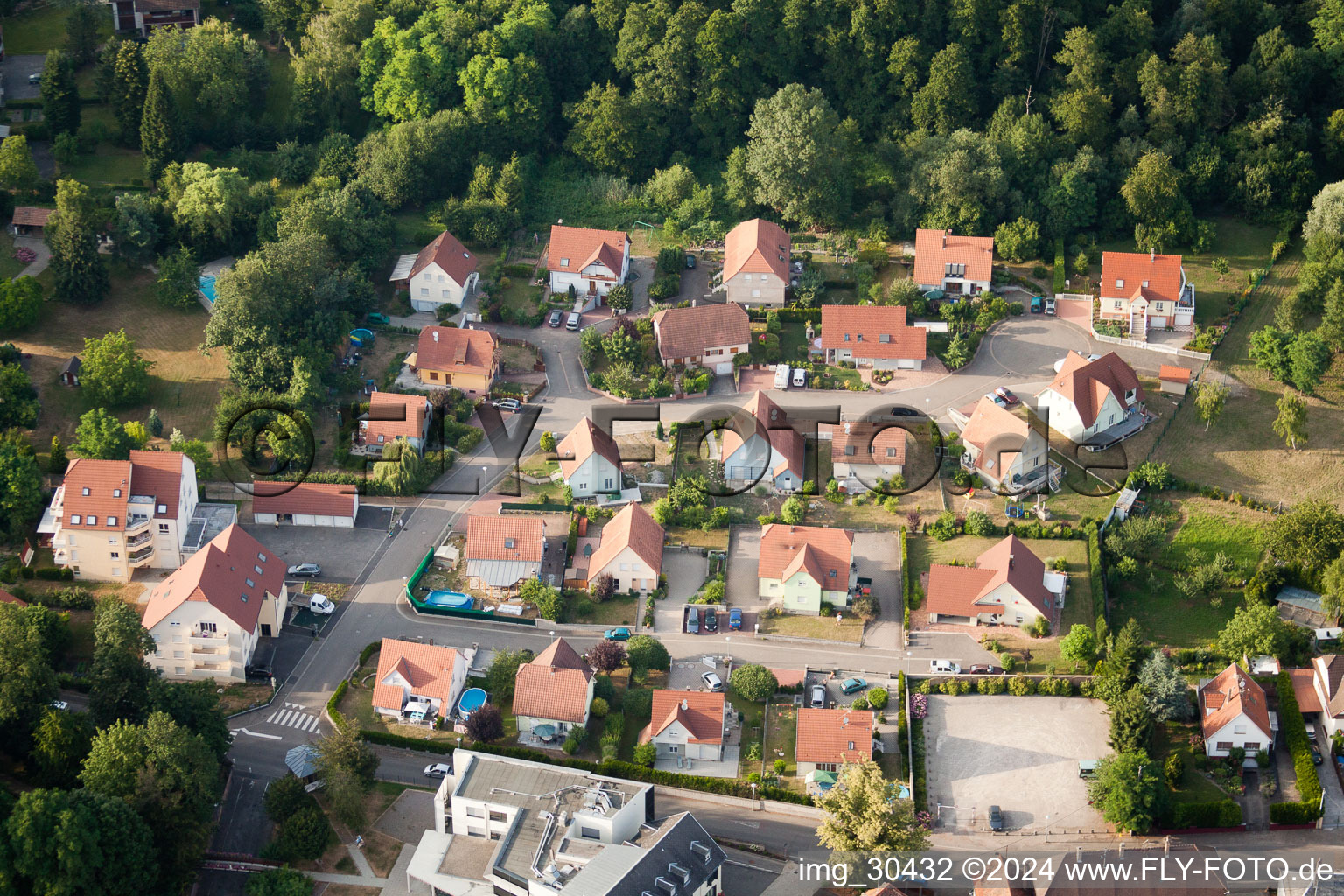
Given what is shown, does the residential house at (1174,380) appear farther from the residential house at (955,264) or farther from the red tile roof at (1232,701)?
the red tile roof at (1232,701)

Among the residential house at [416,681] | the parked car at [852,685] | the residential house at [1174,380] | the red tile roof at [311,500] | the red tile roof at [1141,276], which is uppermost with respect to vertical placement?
the red tile roof at [1141,276]

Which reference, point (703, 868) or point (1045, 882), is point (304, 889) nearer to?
point (703, 868)

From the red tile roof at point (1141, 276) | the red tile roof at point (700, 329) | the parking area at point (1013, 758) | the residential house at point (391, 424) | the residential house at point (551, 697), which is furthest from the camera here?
the red tile roof at point (1141, 276)

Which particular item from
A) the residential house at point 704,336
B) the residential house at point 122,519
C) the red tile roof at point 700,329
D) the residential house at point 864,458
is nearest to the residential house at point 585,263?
the red tile roof at point 700,329

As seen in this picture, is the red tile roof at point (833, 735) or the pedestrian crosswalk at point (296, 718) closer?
the red tile roof at point (833, 735)

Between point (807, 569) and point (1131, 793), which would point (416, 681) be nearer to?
point (807, 569)

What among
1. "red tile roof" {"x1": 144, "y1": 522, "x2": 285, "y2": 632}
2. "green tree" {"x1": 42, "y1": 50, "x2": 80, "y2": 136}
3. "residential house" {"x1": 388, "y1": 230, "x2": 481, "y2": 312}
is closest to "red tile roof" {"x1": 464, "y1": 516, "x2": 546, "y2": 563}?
"red tile roof" {"x1": 144, "y1": 522, "x2": 285, "y2": 632}
